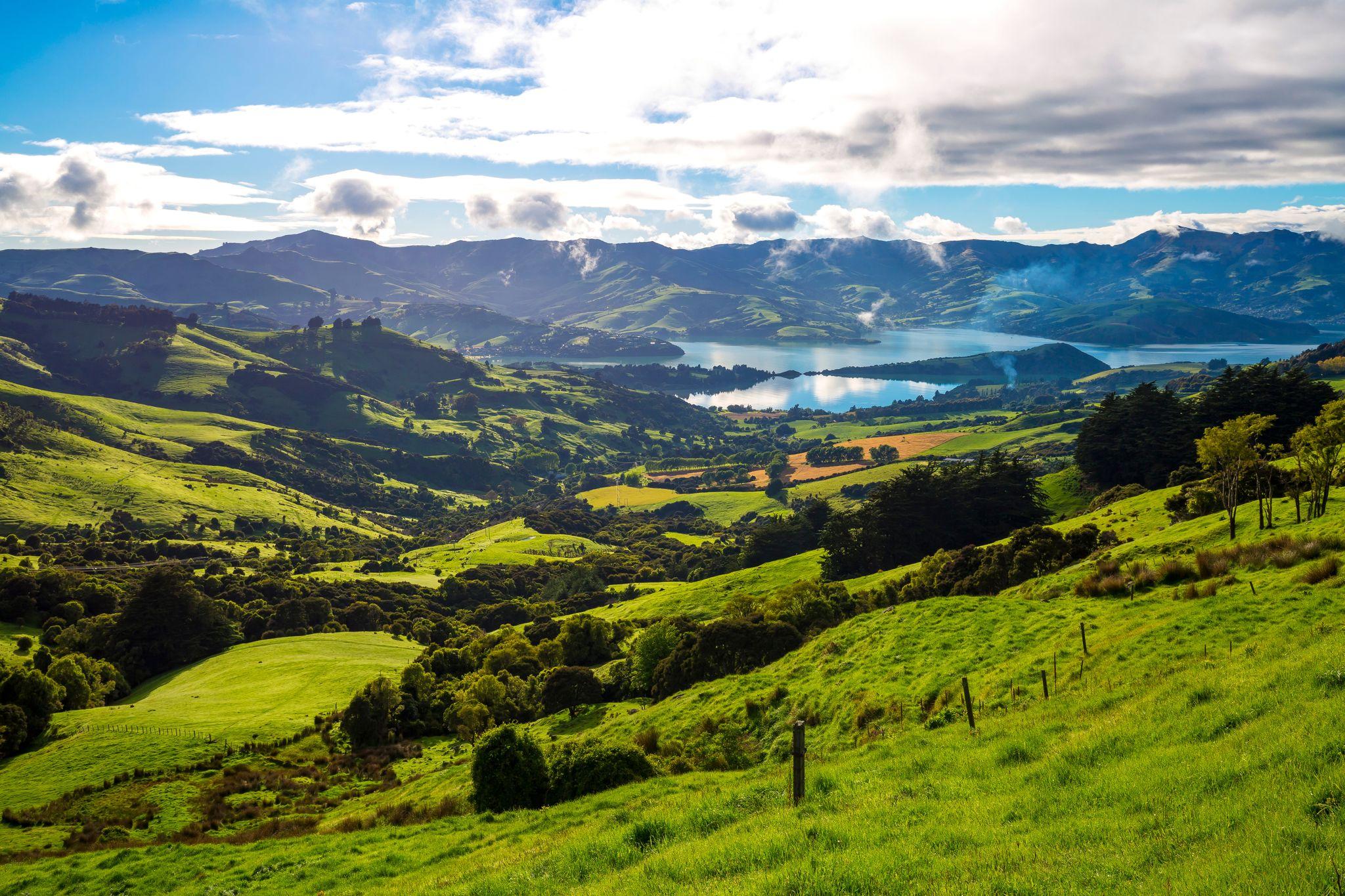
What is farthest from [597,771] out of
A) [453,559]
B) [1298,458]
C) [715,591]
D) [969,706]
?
[453,559]

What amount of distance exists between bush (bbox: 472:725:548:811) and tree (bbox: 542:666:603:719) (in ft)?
92.2

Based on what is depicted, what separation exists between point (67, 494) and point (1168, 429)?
23801 cm

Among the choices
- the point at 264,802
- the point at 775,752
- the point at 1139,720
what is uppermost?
the point at 1139,720

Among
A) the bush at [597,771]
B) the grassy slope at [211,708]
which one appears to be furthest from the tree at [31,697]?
the bush at [597,771]

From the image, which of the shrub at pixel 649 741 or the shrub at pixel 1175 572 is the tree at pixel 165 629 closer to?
the shrub at pixel 649 741

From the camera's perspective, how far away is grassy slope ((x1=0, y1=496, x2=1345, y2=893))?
412 inches

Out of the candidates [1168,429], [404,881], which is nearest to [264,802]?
[404,881]

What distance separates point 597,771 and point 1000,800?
15.2 metres

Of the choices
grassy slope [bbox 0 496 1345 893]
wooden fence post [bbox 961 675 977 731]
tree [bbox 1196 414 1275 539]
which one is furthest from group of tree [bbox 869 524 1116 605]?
wooden fence post [bbox 961 675 977 731]

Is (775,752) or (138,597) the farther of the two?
(138,597)

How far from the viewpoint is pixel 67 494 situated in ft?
625

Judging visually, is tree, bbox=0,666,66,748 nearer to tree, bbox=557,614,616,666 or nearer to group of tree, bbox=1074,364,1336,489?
tree, bbox=557,614,616,666

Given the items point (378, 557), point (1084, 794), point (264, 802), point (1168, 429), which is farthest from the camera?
point (378, 557)

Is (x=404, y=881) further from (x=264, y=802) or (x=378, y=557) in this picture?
(x=378, y=557)
